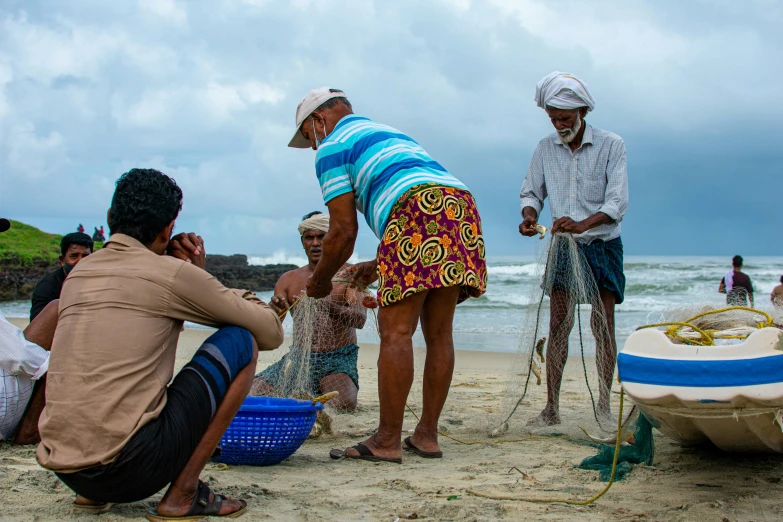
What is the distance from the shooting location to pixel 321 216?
500cm

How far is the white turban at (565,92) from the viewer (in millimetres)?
4207

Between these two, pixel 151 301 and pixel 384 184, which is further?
pixel 384 184

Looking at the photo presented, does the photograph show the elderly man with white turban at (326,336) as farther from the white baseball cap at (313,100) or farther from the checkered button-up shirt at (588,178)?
the checkered button-up shirt at (588,178)

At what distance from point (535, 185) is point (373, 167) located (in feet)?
5.27

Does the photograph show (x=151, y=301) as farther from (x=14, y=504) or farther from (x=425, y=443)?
(x=425, y=443)

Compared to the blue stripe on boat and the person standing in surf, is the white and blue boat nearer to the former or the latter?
the blue stripe on boat

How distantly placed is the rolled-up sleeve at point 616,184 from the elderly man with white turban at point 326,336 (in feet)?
5.32

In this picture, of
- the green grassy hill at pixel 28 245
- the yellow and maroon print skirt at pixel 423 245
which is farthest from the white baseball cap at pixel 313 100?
the green grassy hill at pixel 28 245

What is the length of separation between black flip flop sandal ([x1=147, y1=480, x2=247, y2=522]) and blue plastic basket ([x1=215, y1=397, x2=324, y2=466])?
73 cm

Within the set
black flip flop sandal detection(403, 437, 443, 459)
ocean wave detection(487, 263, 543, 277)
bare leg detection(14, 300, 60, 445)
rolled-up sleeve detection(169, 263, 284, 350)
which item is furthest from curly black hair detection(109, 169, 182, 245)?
ocean wave detection(487, 263, 543, 277)

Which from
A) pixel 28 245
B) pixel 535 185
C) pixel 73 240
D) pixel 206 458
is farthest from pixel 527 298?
pixel 28 245

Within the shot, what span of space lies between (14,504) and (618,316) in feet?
46.0

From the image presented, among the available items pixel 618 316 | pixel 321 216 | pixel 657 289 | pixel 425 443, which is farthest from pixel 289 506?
pixel 657 289

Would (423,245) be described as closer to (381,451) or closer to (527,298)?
(381,451)
